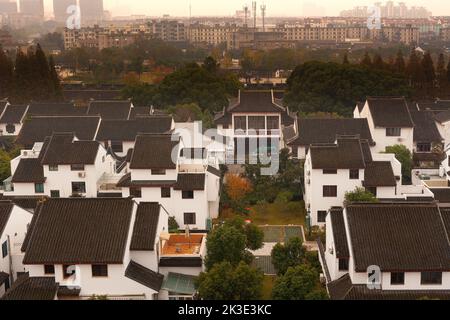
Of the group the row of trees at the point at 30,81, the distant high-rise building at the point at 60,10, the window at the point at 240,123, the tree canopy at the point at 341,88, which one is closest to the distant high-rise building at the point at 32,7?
the distant high-rise building at the point at 60,10

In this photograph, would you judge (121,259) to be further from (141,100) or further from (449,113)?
(141,100)

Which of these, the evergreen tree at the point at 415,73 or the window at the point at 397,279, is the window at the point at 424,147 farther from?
the window at the point at 397,279

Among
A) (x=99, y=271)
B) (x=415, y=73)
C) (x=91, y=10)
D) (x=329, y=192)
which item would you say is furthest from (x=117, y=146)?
(x=91, y=10)

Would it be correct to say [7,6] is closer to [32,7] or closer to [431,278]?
A: [32,7]

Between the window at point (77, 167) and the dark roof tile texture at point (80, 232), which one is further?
the window at point (77, 167)

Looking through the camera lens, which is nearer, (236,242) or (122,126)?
(236,242)

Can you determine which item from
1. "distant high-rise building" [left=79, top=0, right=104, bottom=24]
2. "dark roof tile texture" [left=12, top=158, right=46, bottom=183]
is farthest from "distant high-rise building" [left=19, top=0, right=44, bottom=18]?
"dark roof tile texture" [left=12, top=158, right=46, bottom=183]

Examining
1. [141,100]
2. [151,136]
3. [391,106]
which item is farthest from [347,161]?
[141,100]
